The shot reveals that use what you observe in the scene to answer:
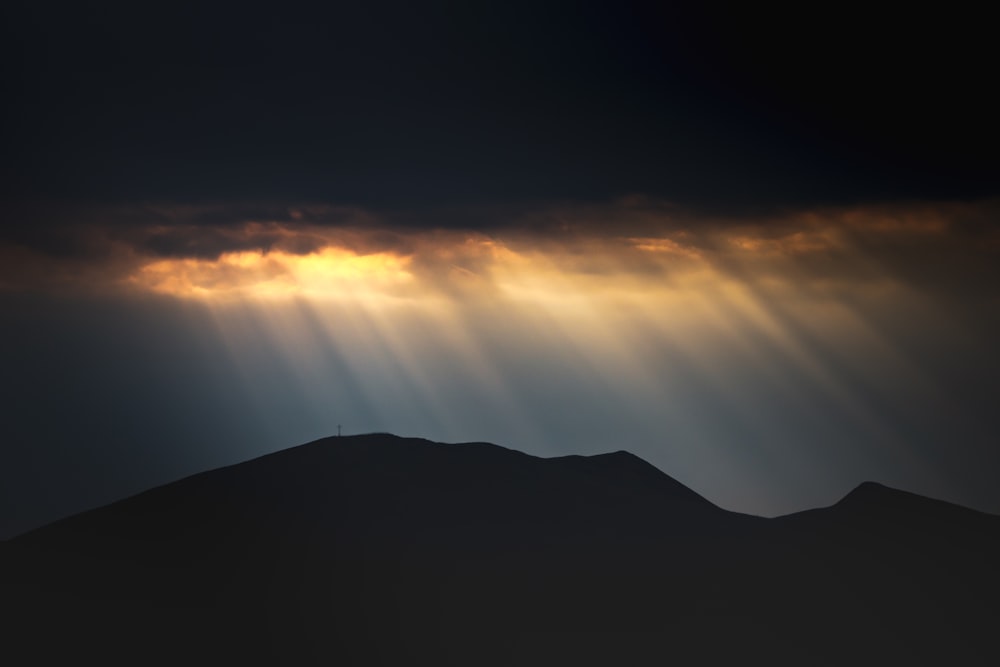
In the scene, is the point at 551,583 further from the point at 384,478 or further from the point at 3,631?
the point at 3,631

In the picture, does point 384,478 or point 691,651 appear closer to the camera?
point 691,651

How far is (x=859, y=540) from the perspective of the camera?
644 ft

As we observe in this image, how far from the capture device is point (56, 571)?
18412 centimetres

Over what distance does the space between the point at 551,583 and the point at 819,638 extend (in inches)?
1597

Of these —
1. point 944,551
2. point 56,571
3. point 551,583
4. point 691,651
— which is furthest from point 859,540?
point 56,571

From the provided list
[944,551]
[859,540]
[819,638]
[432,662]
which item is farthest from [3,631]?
[944,551]

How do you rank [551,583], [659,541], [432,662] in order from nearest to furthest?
[432,662]
[551,583]
[659,541]

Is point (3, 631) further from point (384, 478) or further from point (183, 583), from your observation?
point (384, 478)

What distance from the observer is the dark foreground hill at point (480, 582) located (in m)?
169

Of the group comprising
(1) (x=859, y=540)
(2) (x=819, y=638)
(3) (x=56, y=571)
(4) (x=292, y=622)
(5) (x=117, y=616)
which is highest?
(3) (x=56, y=571)

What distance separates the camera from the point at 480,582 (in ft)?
586

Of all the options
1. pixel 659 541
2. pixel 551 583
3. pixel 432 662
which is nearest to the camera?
pixel 432 662

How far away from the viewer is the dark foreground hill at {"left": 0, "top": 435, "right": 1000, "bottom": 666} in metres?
169

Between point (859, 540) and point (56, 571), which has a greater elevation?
point (56, 571)
